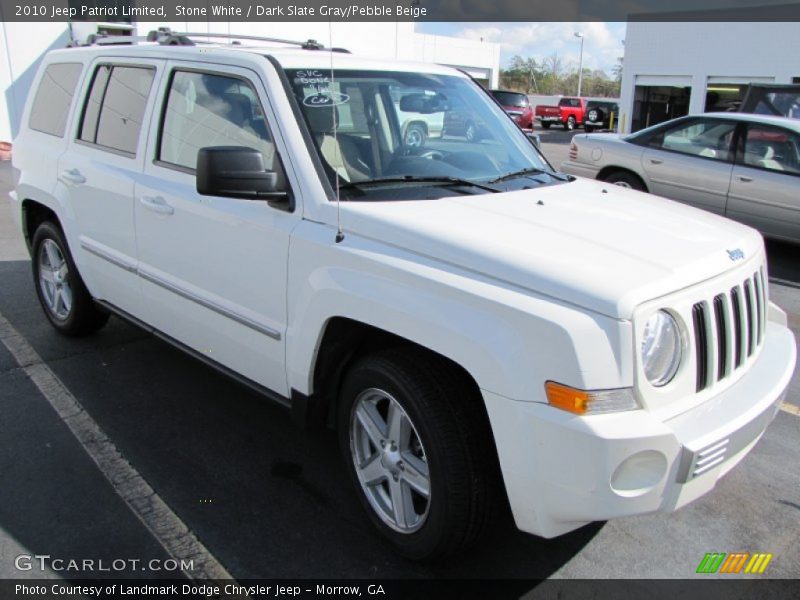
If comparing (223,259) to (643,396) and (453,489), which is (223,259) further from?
(643,396)

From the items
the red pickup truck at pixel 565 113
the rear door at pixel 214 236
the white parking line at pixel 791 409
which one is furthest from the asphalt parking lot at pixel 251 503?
the red pickup truck at pixel 565 113

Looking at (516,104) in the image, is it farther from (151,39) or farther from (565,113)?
(151,39)

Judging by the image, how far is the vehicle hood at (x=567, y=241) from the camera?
2406mm

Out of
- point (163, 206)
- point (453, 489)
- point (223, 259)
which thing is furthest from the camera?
point (163, 206)

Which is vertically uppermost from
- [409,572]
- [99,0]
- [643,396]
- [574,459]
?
[99,0]

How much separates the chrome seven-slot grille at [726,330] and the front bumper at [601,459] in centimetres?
17

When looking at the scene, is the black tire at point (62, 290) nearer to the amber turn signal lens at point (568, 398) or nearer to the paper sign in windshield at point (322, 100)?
the paper sign in windshield at point (322, 100)

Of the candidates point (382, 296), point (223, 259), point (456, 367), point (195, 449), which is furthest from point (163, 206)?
point (456, 367)

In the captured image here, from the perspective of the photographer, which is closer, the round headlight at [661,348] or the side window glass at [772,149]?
the round headlight at [661,348]

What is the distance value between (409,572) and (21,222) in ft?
13.8

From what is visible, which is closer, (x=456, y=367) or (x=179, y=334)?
(x=456, y=367)

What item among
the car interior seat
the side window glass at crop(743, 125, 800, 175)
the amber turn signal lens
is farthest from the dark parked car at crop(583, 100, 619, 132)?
the amber turn signal lens

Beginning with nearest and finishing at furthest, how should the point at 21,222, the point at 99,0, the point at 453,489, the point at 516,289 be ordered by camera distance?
the point at 516,289
the point at 453,489
the point at 21,222
the point at 99,0

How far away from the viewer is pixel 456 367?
2.70 meters
